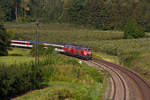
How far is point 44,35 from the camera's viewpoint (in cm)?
11119

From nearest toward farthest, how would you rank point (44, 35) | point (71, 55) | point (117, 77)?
point (117, 77)
point (71, 55)
point (44, 35)

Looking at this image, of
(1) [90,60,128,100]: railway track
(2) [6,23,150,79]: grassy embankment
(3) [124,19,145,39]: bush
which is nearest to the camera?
(1) [90,60,128,100]: railway track

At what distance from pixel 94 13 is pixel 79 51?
8779 cm

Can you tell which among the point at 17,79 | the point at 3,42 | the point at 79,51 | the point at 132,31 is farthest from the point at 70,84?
the point at 132,31

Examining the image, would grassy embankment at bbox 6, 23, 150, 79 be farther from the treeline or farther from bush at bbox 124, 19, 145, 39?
the treeline

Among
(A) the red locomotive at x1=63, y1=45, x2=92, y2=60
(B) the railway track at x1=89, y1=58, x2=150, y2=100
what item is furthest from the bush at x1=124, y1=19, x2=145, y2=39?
(B) the railway track at x1=89, y1=58, x2=150, y2=100

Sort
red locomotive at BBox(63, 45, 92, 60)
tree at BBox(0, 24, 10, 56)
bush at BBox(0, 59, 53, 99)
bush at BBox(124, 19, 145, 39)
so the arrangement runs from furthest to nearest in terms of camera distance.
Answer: bush at BBox(124, 19, 145, 39), tree at BBox(0, 24, 10, 56), red locomotive at BBox(63, 45, 92, 60), bush at BBox(0, 59, 53, 99)

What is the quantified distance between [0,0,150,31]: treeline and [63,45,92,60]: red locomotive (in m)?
73.2

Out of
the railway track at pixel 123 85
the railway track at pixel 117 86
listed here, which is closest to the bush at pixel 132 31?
the railway track at pixel 123 85

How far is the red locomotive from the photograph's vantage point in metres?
51.9

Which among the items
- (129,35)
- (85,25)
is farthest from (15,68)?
(85,25)

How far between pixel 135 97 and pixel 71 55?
1224 inches

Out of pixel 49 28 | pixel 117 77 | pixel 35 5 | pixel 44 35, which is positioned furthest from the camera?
pixel 35 5

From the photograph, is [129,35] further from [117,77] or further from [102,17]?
[117,77]
